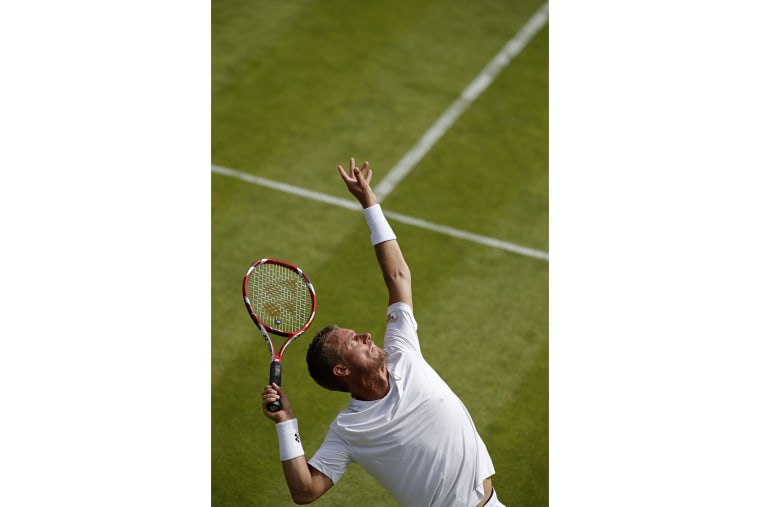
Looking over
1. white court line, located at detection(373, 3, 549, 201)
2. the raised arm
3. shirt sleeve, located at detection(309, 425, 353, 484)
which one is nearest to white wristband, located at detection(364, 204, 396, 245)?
the raised arm

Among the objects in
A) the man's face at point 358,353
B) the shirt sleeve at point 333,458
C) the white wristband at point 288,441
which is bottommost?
the shirt sleeve at point 333,458

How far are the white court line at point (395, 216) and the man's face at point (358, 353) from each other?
4066mm

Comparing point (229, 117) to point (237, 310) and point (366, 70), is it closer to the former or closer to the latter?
point (366, 70)

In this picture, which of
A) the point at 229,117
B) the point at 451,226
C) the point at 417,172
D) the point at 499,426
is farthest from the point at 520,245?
the point at 229,117

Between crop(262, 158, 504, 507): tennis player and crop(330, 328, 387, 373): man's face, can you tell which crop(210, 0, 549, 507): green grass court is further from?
crop(330, 328, 387, 373): man's face

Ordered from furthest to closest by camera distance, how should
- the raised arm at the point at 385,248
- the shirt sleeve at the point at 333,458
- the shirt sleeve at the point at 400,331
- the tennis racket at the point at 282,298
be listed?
the tennis racket at the point at 282,298 < the raised arm at the point at 385,248 < the shirt sleeve at the point at 400,331 < the shirt sleeve at the point at 333,458

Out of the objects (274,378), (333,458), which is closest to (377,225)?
(274,378)

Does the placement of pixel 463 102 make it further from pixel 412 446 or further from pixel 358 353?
pixel 412 446

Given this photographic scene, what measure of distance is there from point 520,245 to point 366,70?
2977mm

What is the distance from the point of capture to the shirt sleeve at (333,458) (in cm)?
661

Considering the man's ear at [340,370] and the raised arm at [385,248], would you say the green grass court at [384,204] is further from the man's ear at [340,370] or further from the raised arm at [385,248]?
the man's ear at [340,370]

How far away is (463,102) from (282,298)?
516 cm

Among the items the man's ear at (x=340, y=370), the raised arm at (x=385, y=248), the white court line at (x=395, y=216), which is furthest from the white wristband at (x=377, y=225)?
the white court line at (x=395, y=216)

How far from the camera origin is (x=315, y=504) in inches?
316
